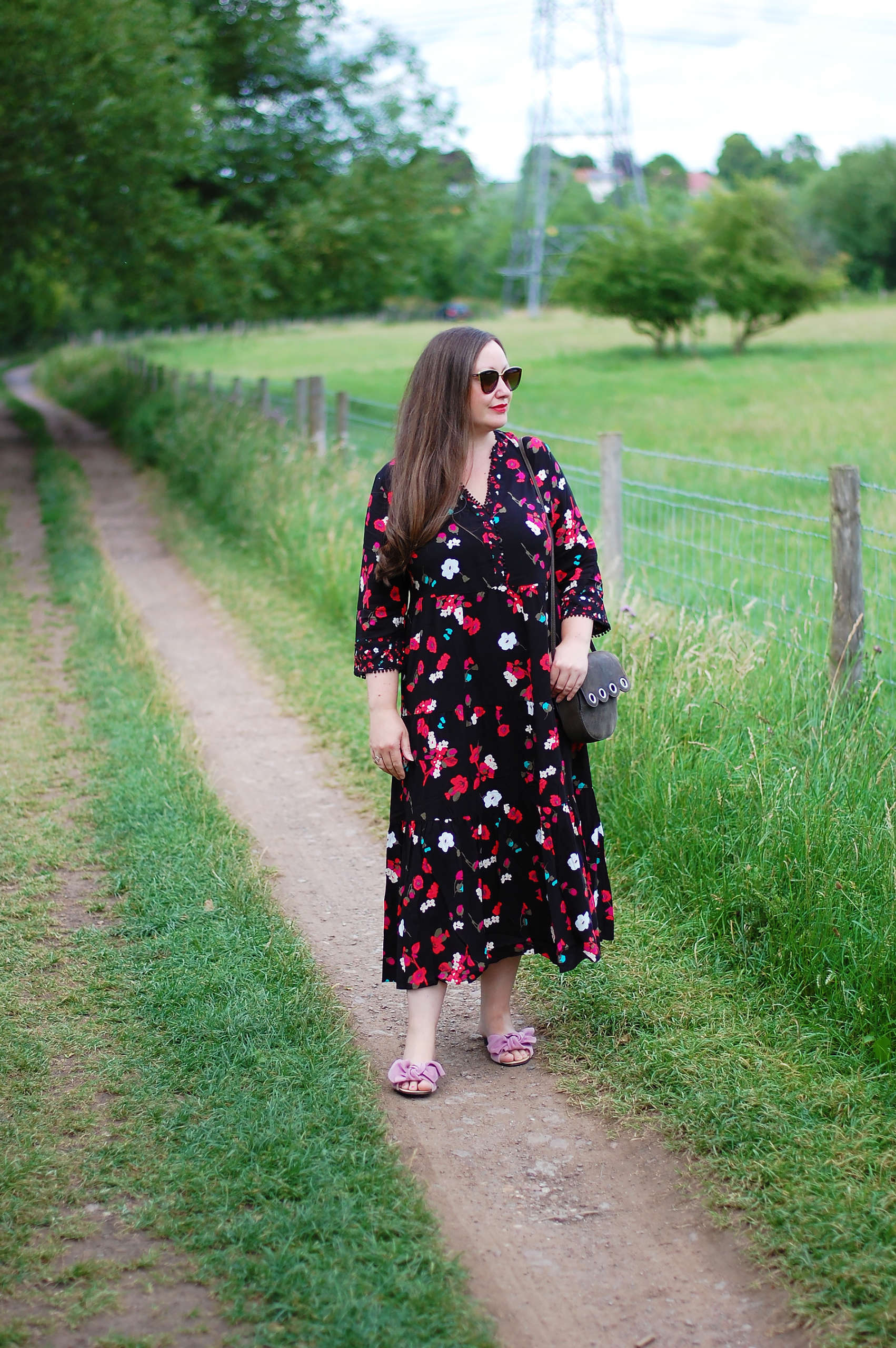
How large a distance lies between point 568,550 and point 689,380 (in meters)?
23.5

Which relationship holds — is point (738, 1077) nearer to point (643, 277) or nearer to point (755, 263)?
point (755, 263)

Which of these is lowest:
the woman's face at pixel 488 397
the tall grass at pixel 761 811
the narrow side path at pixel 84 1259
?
the narrow side path at pixel 84 1259

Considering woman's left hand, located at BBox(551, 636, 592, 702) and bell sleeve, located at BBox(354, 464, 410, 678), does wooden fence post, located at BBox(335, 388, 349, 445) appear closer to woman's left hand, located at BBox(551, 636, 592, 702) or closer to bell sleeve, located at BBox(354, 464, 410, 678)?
bell sleeve, located at BBox(354, 464, 410, 678)

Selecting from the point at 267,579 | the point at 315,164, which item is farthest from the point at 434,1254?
the point at 315,164

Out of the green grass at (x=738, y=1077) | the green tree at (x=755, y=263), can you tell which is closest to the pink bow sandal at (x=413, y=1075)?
the green grass at (x=738, y=1077)

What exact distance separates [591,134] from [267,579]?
39.0 metres

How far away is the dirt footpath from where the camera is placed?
8.30 feet

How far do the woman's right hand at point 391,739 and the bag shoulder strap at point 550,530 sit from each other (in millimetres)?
425

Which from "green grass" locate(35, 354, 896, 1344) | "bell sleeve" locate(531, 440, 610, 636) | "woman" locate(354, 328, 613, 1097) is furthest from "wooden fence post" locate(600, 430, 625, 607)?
"woman" locate(354, 328, 613, 1097)

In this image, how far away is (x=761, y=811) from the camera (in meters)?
4.07

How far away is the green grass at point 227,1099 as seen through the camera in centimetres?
257

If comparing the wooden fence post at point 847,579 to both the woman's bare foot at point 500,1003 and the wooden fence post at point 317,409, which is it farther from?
the wooden fence post at point 317,409

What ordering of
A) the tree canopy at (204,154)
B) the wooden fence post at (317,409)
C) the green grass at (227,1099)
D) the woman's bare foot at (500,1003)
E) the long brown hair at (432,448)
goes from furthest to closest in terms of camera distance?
1. the tree canopy at (204,154)
2. the wooden fence post at (317,409)
3. the woman's bare foot at (500,1003)
4. the long brown hair at (432,448)
5. the green grass at (227,1099)

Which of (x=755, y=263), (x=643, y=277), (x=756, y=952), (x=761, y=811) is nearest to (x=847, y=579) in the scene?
(x=761, y=811)
